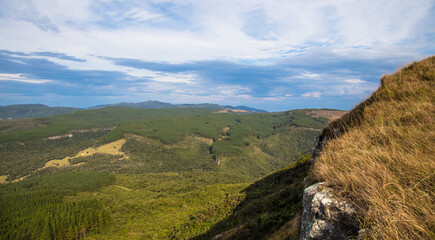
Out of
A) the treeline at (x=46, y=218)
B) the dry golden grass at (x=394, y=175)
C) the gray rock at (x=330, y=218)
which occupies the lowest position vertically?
the treeline at (x=46, y=218)

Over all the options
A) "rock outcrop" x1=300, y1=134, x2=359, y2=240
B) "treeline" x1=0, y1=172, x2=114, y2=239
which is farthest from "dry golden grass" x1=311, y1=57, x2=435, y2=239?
"treeline" x1=0, y1=172, x2=114, y2=239

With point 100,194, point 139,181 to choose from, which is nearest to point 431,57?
point 100,194

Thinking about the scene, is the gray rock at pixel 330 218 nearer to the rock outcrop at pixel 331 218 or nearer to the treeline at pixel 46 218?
the rock outcrop at pixel 331 218

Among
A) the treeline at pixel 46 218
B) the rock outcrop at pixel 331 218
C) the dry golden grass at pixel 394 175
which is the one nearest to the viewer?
the dry golden grass at pixel 394 175

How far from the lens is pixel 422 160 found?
537cm

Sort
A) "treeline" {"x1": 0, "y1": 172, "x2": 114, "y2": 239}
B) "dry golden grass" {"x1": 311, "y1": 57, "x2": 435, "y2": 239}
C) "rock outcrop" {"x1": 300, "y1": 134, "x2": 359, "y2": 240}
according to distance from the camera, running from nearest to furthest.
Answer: "dry golden grass" {"x1": 311, "y1": 57, "x2": 435, "y2": 239} → "rock outcrop" {"x1": 300, "y1": 134, "x2": 359, "y2": 240} → "treeline" {"x1": 0, "y1": 172, "x2": 114, "y2": 239}

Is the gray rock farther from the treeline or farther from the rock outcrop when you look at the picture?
the treeline

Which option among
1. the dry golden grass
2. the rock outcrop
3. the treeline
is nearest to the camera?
the dry golden grass

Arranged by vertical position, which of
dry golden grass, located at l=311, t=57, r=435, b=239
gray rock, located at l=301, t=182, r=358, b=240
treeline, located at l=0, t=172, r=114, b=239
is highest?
dry golden grass, located at l=311, t=57, r=435, b=239

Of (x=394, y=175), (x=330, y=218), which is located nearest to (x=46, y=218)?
(x=330, y=218)

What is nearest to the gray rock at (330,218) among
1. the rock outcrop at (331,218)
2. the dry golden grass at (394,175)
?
the rock outcrop at (331,218)

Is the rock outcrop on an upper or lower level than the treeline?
upper

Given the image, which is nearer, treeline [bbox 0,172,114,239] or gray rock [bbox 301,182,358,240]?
gray rock [bbox 301,182,358,240]

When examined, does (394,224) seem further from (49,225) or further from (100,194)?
(100,194)
